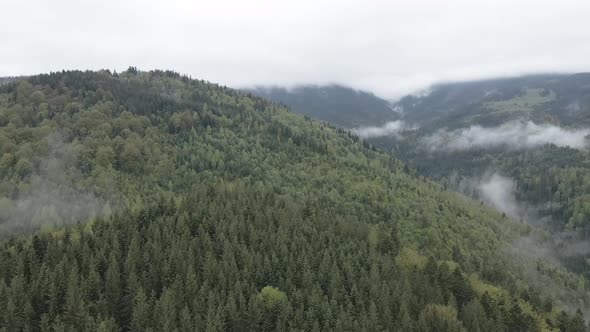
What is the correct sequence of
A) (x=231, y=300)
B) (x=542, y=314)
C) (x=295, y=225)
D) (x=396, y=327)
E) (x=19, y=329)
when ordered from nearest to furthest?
(x=19, y=329)
(x=231, y=300)
(x=396, y=327)
(x=542, y=314)
(x=295, y=225)

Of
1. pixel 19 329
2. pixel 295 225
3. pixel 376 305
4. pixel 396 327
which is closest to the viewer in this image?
pixel 19 329

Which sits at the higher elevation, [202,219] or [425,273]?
[202,219]

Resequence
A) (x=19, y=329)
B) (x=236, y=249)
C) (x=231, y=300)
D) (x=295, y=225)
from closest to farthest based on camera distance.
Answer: (x=19, y=329), (x=231, y=300), (x=236, y=249), (x=295, y=225)

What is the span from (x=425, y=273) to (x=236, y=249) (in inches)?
2395

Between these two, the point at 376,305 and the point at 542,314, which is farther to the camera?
the point at 542,314

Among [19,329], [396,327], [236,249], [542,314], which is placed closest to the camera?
[19,329]

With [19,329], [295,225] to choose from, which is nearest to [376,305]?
[295,225]

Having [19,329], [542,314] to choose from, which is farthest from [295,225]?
[19,329]

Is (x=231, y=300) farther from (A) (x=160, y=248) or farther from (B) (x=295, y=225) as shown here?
(B) (x=295, y=225)

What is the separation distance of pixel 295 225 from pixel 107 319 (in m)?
85.2

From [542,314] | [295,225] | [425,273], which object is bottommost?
[542,314]

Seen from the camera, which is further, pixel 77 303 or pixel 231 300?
pixel 231 300

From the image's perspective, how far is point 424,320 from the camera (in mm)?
130250

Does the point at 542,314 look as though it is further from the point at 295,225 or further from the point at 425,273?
the point at 295,225
